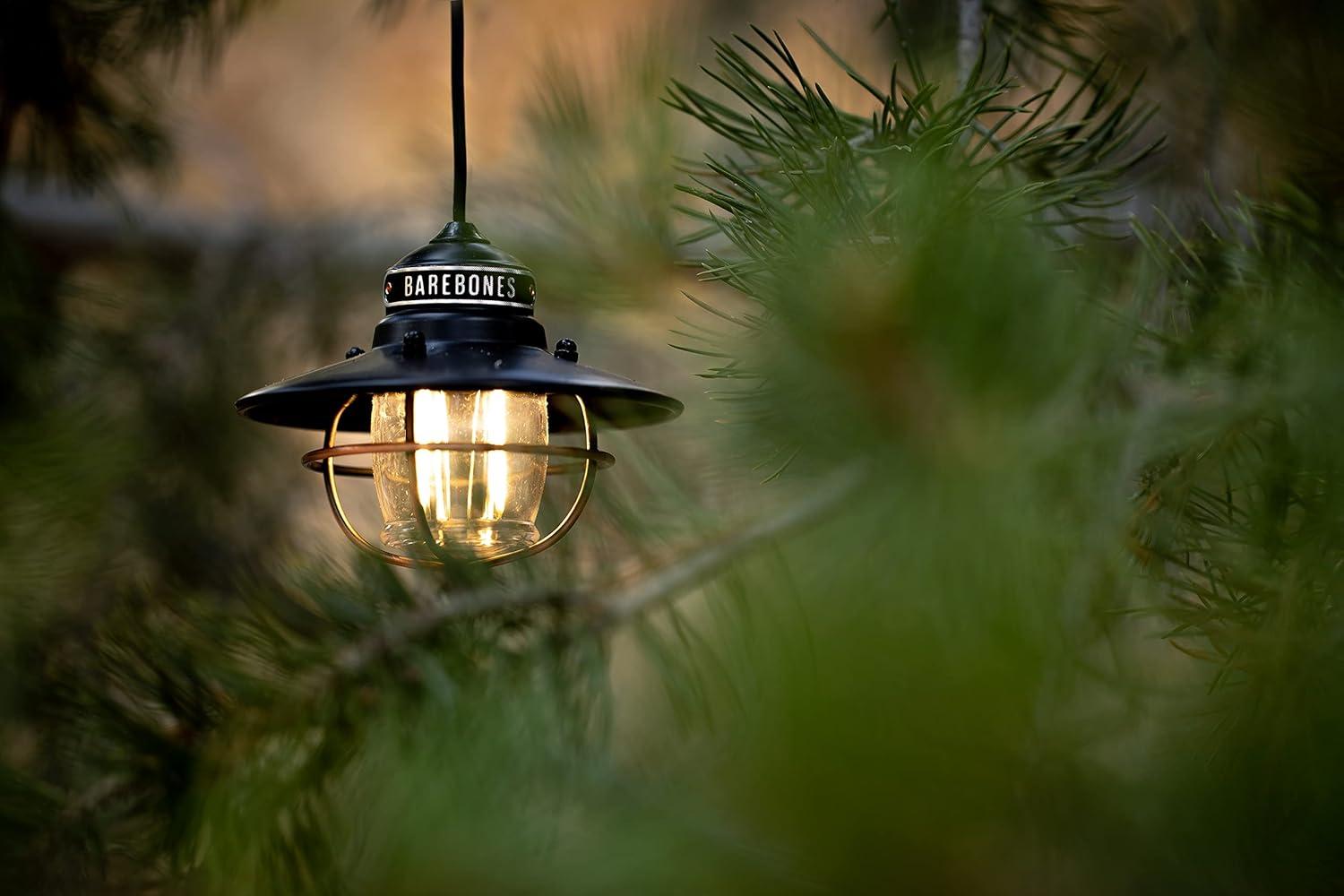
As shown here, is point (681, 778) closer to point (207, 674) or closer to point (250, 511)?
point (207, 674)

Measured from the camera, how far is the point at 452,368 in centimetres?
60

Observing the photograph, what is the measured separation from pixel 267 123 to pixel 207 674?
6.23ft

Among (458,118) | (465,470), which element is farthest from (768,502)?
(458,118)

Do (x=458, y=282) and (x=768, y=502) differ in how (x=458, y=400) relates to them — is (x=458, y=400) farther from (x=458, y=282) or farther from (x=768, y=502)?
(x=768, y=502)

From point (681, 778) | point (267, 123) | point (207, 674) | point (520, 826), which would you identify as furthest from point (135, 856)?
point (267, 123)

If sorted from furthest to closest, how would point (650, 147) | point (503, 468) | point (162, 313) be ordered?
point (162, 313), point (650, 147), point (503, 468)

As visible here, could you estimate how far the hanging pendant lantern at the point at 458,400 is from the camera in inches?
23.8

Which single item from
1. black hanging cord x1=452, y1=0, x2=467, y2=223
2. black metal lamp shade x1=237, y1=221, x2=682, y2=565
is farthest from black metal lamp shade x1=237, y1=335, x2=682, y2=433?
black hanging cord x1=452, y1=0, x2=467, y2=223

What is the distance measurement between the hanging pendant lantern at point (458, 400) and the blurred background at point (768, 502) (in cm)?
9

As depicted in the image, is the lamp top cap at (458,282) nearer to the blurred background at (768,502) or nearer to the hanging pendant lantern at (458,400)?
the hanging pendant lantern at (458,400)

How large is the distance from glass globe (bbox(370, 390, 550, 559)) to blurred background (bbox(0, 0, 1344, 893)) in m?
0.11

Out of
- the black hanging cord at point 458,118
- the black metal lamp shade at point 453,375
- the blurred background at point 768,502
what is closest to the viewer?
the blurred background at point 768,502

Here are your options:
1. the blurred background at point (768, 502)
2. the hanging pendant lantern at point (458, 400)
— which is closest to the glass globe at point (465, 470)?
the hanging pendant lantern at point (458, 400)

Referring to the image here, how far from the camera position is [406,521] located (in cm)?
70
